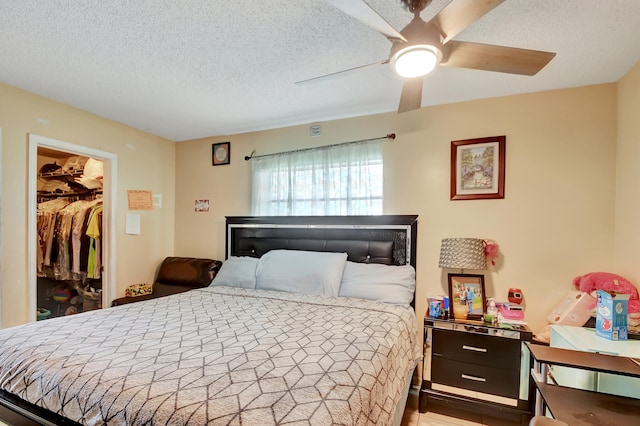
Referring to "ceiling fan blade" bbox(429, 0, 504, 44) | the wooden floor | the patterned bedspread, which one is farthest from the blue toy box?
"ceiling fan blade" bbox(429, 0, 504, 44)

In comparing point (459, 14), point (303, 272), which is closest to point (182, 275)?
point (303, 272)

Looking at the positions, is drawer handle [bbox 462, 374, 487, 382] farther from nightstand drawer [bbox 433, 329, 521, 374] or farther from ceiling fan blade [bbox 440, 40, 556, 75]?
ceiling fan blade [bbox 440, 40, 556, 75]

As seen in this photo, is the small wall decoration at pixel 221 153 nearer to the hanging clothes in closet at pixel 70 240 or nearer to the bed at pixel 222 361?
the hanging clothes in closet at pixel 70 240

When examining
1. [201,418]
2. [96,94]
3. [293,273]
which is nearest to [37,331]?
[201,418]

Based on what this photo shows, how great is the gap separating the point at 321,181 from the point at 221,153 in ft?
4.53

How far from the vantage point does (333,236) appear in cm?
298

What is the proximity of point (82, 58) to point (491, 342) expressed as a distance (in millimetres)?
3314

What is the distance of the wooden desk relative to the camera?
1.14 metres

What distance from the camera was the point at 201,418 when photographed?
3.00 ft

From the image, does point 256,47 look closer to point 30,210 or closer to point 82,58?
point 82,58

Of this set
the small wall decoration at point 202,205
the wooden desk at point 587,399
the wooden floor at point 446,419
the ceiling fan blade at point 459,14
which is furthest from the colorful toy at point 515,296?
the small wall decoration at point 202,205

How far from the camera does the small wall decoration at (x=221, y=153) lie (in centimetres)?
361

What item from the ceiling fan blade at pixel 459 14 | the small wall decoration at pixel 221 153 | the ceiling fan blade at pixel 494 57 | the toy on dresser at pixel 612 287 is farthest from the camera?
the small wall decoration at pixel 221 153

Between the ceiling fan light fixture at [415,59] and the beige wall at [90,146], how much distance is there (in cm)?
287
